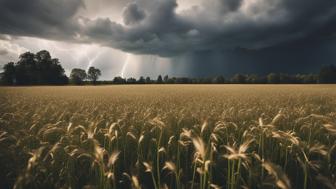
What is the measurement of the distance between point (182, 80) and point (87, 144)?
9093cm

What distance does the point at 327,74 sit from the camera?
93000mm

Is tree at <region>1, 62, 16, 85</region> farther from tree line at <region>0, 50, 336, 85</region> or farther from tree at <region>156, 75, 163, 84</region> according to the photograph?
tree at <region>156, 75, 163, 84</region>

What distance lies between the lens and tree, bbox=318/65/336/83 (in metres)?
91.0

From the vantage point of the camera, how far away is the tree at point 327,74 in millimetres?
91000

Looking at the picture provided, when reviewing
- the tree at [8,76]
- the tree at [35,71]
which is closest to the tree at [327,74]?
the tree at [35,71]

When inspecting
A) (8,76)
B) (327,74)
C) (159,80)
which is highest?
(8,76)

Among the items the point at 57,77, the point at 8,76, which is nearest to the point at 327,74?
the point at 57,77

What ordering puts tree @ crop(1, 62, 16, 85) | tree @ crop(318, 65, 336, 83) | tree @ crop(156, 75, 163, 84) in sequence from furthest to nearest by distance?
tree @ crop(156, 75, 163, 84) < tree @ crop(318, 65, 336, 83) < tree @ crop(1, 62, 16, 85)

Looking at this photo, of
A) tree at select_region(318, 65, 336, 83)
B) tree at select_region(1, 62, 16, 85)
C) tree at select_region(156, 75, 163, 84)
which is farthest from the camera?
tree at select_region(156, 75, 163, 84)

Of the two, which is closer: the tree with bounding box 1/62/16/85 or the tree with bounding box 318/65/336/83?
the tree with bounding box 1/62/16/85

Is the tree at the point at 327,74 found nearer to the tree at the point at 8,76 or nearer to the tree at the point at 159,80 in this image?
the tree at the point at 159,80

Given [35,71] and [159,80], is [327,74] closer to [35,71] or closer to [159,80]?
[159,80]

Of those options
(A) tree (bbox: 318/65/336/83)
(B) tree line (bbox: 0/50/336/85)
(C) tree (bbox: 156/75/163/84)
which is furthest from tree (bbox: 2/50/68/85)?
(A) tree (bbox: 318/65/336/83)

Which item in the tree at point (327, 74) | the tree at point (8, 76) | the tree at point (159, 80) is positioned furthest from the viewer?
the tree at point (159, 80)
